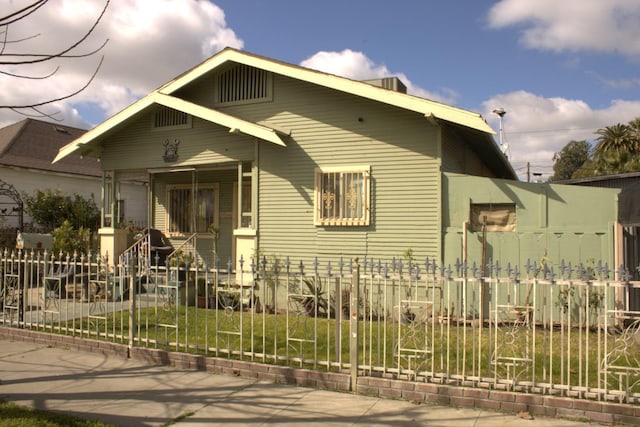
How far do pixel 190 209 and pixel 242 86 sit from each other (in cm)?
422

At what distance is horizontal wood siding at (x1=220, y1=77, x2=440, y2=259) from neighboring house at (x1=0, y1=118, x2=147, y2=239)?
10621 mm

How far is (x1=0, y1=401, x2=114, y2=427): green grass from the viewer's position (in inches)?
185

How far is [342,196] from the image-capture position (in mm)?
11008

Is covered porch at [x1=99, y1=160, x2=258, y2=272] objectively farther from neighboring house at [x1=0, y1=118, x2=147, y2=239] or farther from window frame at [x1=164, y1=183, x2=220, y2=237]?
neighboring house at [x1=0, y1=118, x2=147, y2=239]

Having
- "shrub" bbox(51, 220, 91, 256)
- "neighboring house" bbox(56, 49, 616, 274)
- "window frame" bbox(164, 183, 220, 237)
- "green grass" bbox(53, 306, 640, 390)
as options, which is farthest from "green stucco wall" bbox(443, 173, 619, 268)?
"shrub" bbox(51, 220, 91, 256)

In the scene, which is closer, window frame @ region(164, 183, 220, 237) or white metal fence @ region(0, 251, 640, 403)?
white metal fence @ region(0, 251, 640, 403)

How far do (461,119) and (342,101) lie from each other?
2.79 m

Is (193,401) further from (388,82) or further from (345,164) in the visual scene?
(388,82)

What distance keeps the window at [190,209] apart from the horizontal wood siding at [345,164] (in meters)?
3.11

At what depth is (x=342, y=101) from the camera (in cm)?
1103

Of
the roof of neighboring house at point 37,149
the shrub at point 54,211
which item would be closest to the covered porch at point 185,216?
the shrub at point 54,211

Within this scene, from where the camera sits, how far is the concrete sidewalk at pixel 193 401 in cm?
488

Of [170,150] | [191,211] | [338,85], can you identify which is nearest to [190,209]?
[191,211]

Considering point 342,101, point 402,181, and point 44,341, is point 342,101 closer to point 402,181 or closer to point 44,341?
point 402,181
